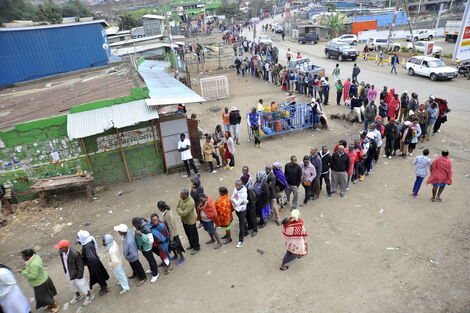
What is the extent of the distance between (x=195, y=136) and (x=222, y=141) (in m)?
0.97

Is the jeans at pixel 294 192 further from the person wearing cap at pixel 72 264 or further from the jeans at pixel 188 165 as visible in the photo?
the person wearing cap at pixel 72 264

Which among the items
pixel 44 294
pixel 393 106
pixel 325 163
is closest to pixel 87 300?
pixel 44 294

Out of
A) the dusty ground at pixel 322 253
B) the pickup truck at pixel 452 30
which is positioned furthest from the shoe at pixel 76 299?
the pickup truck at pixel 452 30

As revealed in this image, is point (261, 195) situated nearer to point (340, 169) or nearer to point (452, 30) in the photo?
point (340, 169)

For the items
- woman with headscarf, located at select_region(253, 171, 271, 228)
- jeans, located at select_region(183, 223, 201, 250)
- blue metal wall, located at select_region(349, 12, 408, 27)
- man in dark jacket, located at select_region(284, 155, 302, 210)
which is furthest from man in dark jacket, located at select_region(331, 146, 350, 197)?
blue metal wall, located at select_region(349, 12, 408, 27)

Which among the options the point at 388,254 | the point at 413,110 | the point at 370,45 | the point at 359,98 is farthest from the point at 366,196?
the point at 370,45

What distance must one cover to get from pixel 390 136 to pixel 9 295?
10.1 meters

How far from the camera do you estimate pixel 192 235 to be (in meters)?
6.39

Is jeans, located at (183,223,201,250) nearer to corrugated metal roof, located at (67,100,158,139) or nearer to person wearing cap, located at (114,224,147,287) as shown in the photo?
person wearing cap, located at (114,224,147,287)

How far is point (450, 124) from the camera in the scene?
12492 millimetres

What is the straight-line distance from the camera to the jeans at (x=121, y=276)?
544 cm

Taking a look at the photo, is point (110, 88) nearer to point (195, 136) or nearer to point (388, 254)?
point (195, 136)

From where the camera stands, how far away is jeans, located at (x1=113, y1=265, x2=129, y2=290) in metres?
5.44

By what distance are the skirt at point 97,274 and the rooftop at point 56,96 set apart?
18.5ft
